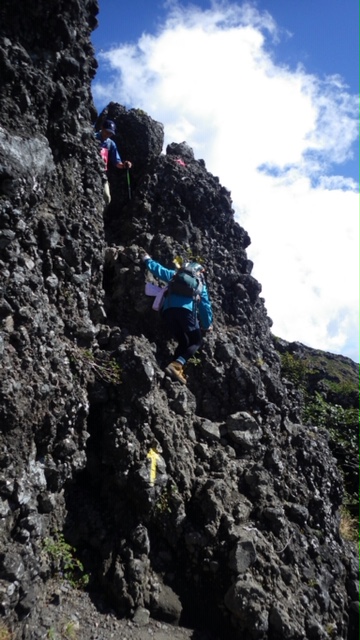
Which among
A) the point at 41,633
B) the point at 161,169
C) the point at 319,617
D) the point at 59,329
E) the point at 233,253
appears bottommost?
the point at 41,633

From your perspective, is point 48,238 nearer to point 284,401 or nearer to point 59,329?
point 59,329

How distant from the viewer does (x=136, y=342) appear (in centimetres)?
830

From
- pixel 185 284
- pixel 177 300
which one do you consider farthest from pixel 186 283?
pixel 177 300

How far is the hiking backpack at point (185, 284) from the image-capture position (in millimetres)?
9219

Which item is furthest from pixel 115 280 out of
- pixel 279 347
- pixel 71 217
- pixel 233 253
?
pixel 279 347

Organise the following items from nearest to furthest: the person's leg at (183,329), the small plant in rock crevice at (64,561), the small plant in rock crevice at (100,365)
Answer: the small plant in rock crevice at (64,561) < the small plant in rock crevice at (100,365) < the person's leg at (183,329)

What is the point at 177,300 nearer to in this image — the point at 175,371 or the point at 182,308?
the point at 182,308

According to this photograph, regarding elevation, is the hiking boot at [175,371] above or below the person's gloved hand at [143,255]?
below

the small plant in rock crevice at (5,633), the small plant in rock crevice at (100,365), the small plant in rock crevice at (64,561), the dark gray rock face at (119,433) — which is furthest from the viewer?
the small plant in rock crevice at (100,365)

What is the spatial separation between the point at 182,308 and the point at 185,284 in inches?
20.4

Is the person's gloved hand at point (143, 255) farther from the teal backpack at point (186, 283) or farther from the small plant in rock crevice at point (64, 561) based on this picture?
the small plant in rock crevice at point (64, 561)

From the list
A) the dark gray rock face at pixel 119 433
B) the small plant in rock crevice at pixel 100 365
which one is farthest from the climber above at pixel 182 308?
the small plant in rock crevice at pixel 100 365

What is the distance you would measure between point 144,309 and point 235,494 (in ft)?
13.1

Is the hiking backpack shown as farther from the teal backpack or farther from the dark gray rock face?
the dark gray rock face
